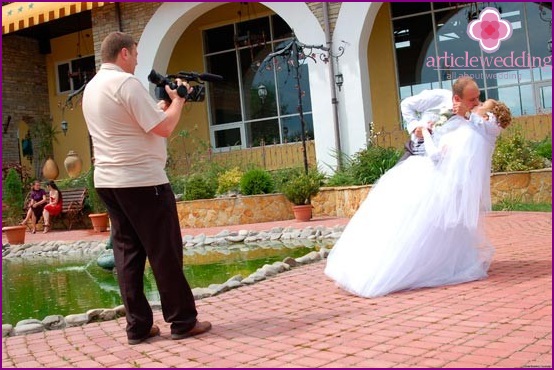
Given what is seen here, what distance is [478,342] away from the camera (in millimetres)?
2953

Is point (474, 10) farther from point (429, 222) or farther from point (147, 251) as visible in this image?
point (147, 251)

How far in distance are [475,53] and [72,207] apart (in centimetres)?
1005

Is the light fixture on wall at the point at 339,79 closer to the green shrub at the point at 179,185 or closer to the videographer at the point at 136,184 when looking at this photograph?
the green shrub at the point at 179,185

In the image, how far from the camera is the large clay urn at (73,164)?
709 inches

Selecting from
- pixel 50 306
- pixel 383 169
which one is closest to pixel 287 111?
pixel 383 169

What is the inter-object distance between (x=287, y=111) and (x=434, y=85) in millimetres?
3848

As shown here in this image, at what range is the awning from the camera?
14664mm

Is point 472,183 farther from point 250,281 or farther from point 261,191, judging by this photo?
point 261,191

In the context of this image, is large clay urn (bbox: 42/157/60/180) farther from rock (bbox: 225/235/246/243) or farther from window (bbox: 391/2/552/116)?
rock (bbox: 225/235/246/243)

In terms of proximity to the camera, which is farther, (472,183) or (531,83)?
(531,83)

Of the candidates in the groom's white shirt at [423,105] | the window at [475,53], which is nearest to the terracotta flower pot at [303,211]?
the window at [475,53]

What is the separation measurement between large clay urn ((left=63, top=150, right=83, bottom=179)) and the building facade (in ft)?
2.32

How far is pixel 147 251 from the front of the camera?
346 centimetres

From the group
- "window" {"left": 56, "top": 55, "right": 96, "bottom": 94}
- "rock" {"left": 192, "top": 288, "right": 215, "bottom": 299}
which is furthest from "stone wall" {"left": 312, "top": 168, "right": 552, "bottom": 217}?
"window" {"left": 56, "top": 55, "right": 96, "bottom": 94}
